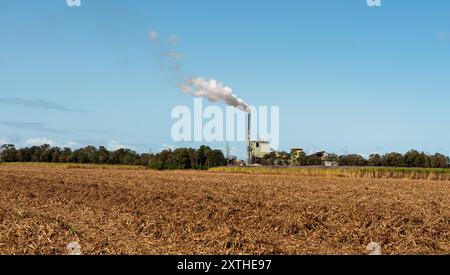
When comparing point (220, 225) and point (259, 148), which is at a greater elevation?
point (259, 148)

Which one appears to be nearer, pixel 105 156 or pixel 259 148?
pixel 259 148

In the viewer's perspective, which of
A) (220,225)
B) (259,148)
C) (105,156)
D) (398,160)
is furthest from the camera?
(105,156)

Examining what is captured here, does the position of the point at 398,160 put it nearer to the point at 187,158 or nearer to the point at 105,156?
the point at 187,158

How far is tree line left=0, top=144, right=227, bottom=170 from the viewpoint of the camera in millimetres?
109938

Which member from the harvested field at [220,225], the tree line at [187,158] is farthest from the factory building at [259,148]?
the harvested field at [220,225]

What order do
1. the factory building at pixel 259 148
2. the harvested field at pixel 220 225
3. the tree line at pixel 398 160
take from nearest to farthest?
the harvested field at pixel 220 225 < the tree line at pixel 398 160 < the factory building at pixel 259 148

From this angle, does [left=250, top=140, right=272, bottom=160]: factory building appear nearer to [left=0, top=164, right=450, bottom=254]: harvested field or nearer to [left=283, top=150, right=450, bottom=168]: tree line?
[left=283, top=150, right=450, bottom=168]: tree line

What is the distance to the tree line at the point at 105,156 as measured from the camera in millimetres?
109938

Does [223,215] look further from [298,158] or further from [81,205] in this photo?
[298,158]

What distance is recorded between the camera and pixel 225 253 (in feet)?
30.9

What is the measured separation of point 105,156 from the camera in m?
126

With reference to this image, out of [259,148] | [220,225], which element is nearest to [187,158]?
[259,148]

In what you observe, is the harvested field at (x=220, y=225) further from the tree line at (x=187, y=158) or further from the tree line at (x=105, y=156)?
the tree line at (x=105, y=156)

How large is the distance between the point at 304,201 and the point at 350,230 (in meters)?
5.69
